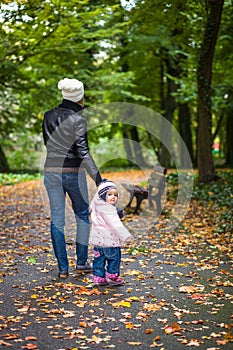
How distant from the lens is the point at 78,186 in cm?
693

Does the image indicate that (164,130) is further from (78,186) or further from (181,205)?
(78,186)

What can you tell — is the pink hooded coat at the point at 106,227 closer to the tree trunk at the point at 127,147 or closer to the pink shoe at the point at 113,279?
the pink shoe at the point at 113,279

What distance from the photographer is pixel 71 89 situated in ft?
22.6

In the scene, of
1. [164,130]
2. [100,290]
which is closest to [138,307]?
[100,290]

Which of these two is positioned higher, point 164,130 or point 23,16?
point 23,16

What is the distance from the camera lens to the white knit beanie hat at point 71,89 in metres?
6.88

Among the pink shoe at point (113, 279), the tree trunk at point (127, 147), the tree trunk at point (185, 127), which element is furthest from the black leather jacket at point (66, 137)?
the tree trunk at point (127, 147)

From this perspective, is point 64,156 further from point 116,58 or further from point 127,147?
point 127,147

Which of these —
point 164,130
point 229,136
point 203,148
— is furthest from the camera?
point 164,130

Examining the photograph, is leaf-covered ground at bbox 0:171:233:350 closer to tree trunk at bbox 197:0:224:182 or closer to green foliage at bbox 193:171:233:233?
green foliage at bbox 193:171:233:233

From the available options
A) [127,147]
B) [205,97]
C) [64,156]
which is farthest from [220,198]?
[127,147]

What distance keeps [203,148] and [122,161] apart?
19543 millimetres

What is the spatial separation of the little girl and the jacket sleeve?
0.15 meters

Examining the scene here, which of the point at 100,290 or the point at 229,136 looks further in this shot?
the point at 229,136
